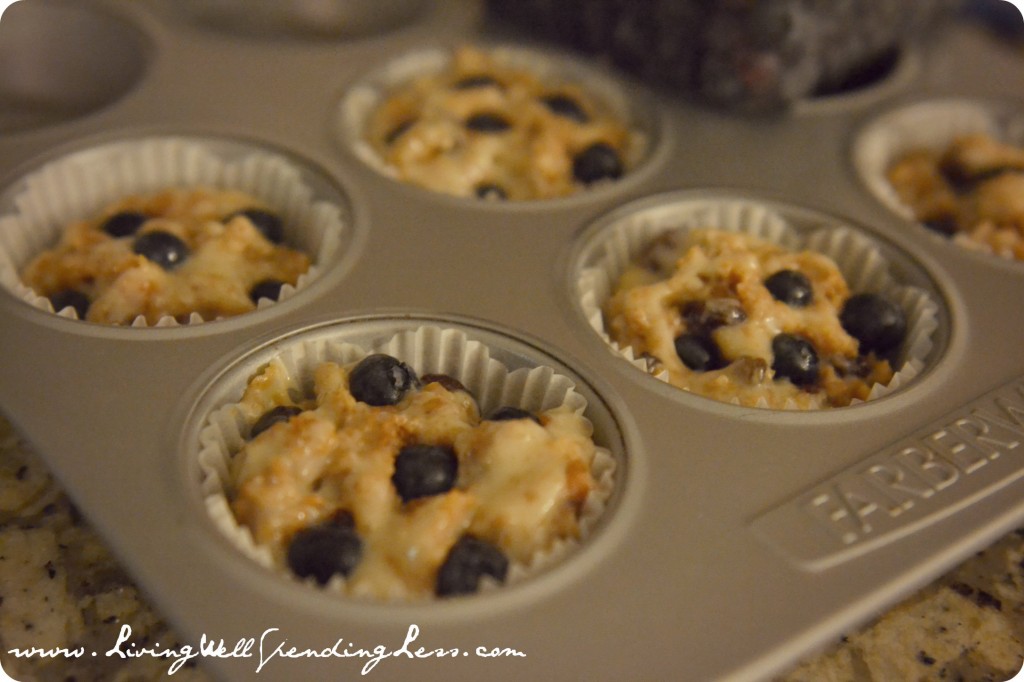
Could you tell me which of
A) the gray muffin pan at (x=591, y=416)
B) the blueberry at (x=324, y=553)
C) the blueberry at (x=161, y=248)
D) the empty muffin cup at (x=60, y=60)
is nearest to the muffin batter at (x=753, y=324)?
the gray muffin pan at (x=591, y=416)

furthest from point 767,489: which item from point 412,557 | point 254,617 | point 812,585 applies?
point 254,617

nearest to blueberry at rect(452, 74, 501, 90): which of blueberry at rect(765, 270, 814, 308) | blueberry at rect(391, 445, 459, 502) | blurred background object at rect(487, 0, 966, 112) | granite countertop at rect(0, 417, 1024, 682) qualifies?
blurred background object at rect(487, 0, 966, 112)

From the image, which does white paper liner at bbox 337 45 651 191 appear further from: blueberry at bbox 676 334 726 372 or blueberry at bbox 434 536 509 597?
blueberry at bbox 434 536 509 597

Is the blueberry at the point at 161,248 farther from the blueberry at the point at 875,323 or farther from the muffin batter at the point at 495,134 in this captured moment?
the blueberry at the point at 875,323

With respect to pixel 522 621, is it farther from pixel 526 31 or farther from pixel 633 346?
pixel 526 31

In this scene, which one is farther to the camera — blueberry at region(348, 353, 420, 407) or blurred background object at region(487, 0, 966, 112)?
blurred background object at region(487, 0, 966, 112)

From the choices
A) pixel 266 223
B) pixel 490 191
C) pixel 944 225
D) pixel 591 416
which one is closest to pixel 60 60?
pixel 266 223
